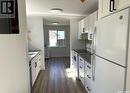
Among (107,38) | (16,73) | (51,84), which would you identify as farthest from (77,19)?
(16,73)

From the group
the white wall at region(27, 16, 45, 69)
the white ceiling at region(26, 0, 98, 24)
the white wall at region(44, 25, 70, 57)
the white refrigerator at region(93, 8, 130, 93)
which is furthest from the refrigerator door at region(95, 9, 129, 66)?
the white wall at region(44, 25, 70, 57)

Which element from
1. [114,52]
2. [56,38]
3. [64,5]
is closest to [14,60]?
[114,52]

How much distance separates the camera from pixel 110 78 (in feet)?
5.03

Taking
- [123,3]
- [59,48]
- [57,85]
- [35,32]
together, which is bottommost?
[57,85]

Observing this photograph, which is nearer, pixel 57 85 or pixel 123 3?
pixel 123 3

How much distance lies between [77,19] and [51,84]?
2.92m

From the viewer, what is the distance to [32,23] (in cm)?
519

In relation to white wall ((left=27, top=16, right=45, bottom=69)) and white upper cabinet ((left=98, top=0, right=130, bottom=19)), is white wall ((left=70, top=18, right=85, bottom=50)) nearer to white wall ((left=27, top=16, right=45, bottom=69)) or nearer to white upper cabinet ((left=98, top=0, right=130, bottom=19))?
white wall ((left=27, top=16, right=45, bottom=69))

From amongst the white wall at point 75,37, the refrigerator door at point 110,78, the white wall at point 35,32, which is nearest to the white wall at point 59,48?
the white wall at point 35,32

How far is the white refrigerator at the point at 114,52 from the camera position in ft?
4.01

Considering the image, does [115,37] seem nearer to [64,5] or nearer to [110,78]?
[110,78]

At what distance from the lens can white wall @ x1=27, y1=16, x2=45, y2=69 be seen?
5176 mm

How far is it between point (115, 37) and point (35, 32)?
14.1 ft

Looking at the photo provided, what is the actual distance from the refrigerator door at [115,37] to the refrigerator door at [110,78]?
0.27ft
